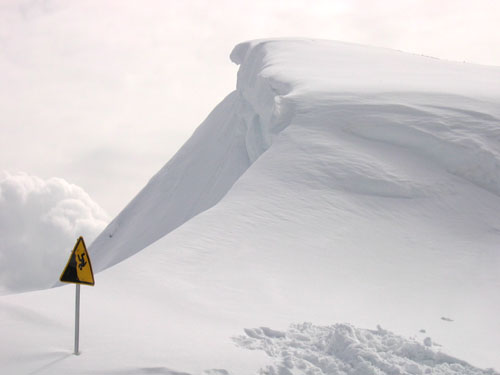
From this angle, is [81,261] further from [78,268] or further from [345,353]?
[345,353]

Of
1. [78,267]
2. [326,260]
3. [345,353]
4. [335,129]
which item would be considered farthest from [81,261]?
[335,129]

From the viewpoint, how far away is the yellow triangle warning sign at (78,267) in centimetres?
605

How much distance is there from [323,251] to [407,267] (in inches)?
46.7

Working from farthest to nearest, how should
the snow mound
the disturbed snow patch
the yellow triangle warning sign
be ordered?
the snow mound < the disturbed snow patch < the yellow triangle warning sign

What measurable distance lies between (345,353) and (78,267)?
2.68 m

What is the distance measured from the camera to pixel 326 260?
9.03 m

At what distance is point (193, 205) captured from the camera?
1728 centimetres

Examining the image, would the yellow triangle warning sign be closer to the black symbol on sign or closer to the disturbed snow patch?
the black symbol on sign

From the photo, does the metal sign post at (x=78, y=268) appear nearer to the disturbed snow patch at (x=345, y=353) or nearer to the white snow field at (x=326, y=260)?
the white snow field at (x=326, y=260)

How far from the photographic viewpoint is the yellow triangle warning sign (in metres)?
6.05

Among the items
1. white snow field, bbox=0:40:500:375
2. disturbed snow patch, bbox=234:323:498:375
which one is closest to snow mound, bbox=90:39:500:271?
white snow field, bbox=0:40:500:375

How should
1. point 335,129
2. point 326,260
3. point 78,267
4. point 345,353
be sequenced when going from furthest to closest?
point 335,129 → point 326,260 → point 345,353 → point 78,267

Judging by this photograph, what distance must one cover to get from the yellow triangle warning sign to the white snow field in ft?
1.92

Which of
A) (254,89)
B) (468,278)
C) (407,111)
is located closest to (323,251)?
(468,278)
